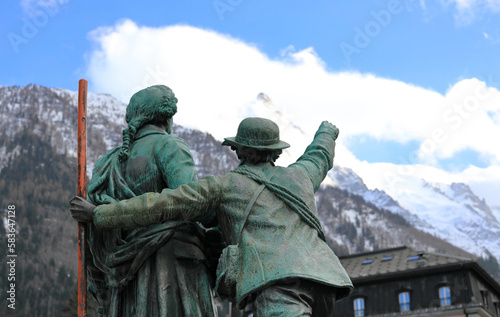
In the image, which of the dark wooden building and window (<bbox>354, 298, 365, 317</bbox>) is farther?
window (<bbox>354, 298, 365, 317</bbox>)

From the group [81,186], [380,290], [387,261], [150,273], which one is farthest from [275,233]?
[387,261]

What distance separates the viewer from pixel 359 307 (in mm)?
55781

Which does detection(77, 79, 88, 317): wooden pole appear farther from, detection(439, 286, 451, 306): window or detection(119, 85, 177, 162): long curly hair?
detection(439, 286, 451, 306): window

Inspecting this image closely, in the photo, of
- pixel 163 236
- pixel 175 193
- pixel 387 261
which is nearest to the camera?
pixel 175 193

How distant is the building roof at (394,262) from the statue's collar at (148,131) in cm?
4782

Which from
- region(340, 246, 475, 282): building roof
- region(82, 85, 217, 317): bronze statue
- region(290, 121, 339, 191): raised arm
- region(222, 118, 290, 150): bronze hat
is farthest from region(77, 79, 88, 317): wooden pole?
region(340, 246, 475, 282): building roof

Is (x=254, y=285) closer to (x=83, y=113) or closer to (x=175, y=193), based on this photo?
(x=175, y=193)

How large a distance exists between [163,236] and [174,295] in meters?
0.51

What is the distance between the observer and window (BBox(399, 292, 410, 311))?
178 feet

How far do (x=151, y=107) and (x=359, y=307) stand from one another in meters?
50.9

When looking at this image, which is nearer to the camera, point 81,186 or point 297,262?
point 297,262

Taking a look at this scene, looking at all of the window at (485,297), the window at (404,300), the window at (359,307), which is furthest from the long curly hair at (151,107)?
the window at (359,307)

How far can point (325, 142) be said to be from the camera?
6.83 m

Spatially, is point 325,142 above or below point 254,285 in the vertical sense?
above
